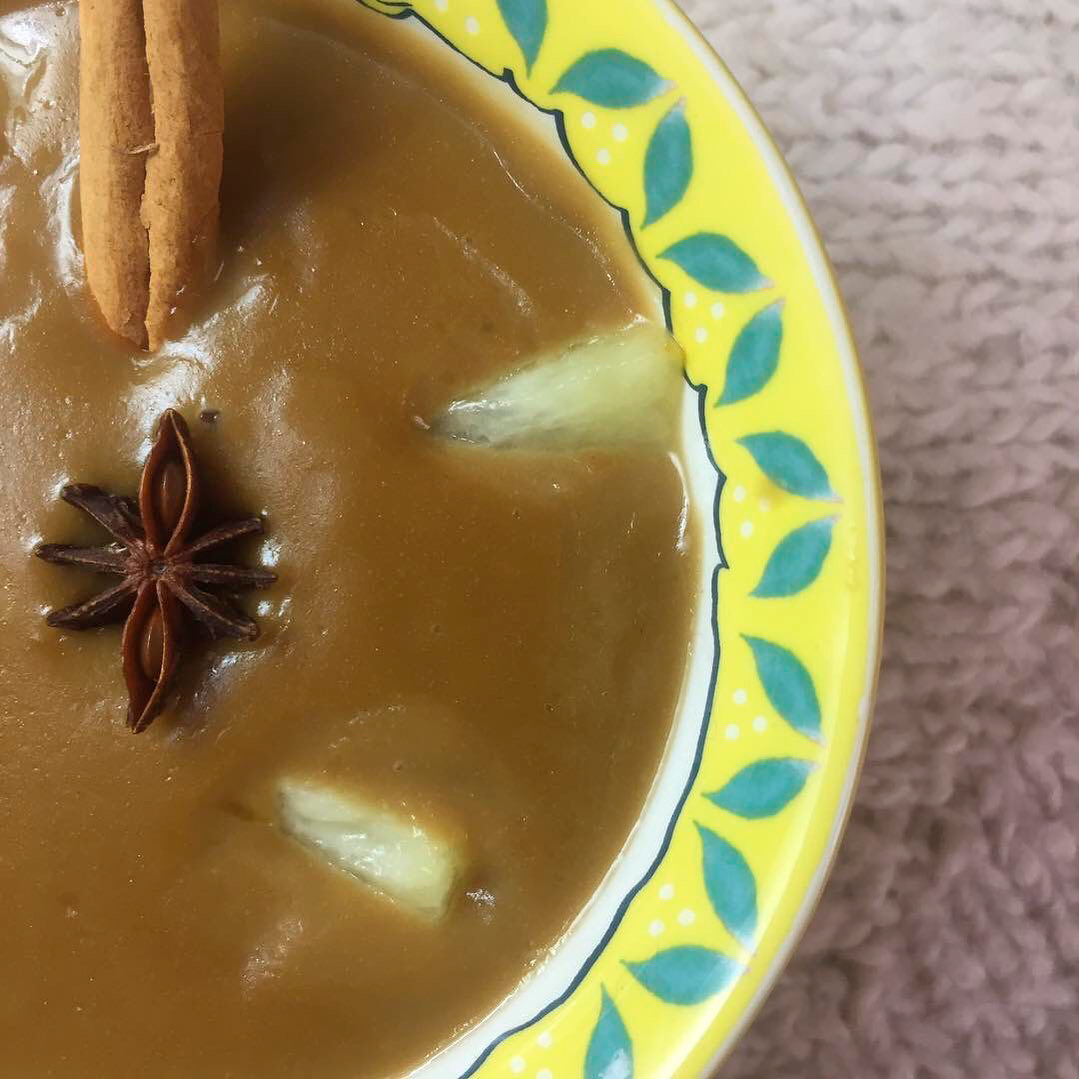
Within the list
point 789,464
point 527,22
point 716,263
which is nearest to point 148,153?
point 527,22

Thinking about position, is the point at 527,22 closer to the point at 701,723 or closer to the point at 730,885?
the point at 701,723

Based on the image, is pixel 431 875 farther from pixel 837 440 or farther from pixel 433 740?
pixel 837 440

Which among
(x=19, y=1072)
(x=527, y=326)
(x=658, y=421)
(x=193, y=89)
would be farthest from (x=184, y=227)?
(x=19, y=1072)

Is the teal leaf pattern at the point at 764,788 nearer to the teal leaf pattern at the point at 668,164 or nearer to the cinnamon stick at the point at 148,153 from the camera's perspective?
the teal leaf pattern at the point at 668,164

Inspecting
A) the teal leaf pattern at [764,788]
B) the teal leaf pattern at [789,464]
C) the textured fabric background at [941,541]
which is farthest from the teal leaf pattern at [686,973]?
the teal leaf pattern at [789,464]

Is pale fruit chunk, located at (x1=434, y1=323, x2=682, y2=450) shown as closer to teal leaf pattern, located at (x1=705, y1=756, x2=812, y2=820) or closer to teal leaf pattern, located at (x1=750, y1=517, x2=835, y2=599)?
teal leaf pattern, located at (x1=750, y1=517, x2=835, y2=599)
